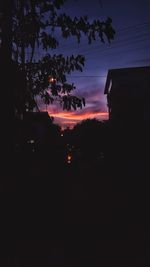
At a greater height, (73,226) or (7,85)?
(7,85)

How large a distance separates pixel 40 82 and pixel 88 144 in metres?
24.6

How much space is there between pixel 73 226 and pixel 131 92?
26.3m

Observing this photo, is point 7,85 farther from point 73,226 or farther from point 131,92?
point 131,92

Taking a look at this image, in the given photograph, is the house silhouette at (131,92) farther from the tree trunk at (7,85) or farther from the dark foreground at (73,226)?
the tree trunk at (7,85)

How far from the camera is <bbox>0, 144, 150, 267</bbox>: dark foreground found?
5.66 metres

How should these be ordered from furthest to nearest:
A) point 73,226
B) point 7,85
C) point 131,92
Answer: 1. point 131,92
2. point 73,226
3. point 7,85

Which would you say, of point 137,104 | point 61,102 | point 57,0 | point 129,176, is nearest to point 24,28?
point 57,0

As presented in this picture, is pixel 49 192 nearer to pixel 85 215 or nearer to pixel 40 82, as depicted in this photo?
pixel 85 215

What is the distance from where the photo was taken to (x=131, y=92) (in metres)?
32.6

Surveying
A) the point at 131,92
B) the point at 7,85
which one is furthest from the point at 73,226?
the point at 131,92

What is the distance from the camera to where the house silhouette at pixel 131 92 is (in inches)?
1126

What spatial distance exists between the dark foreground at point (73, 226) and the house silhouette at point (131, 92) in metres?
16.8

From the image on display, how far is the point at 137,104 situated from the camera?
2995 centimetres

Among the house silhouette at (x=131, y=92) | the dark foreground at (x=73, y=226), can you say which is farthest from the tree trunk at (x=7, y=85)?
A: the house silhouette at (x=131, y=92)
